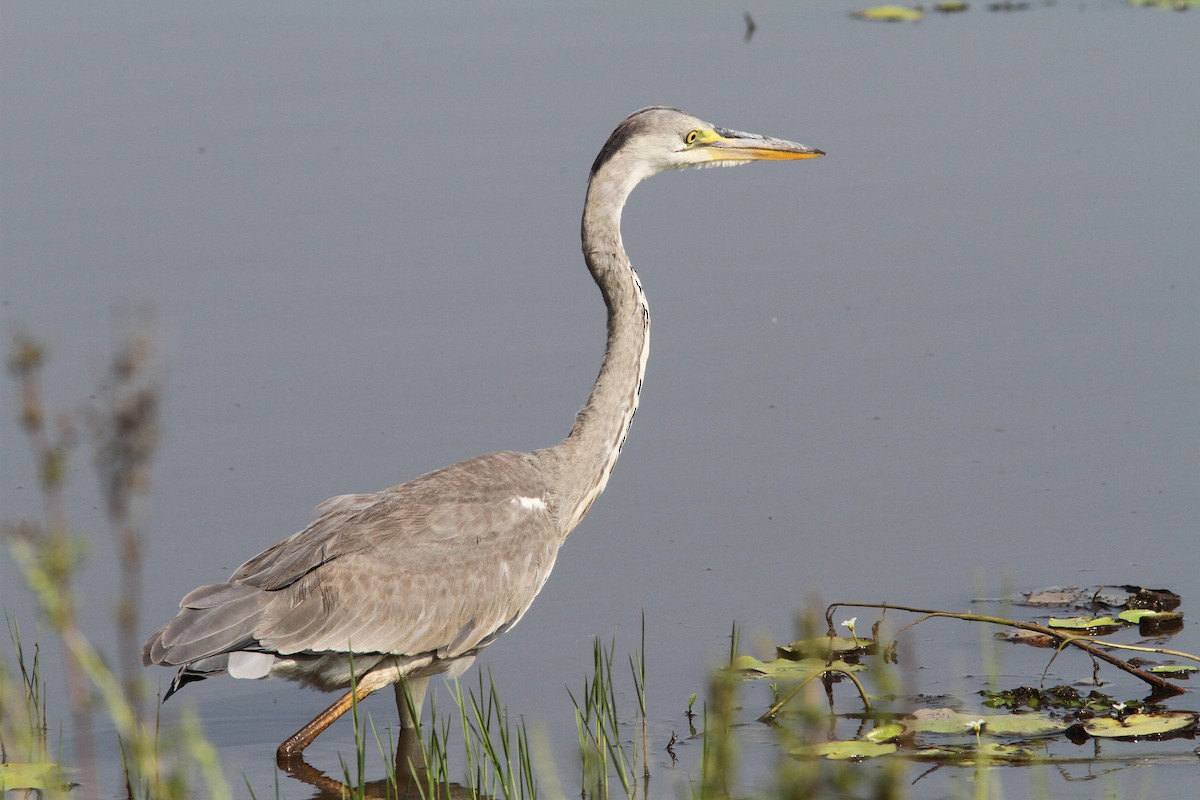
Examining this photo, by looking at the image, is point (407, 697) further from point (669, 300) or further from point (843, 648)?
point (669, 300)

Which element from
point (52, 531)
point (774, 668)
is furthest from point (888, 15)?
point (52, 531)

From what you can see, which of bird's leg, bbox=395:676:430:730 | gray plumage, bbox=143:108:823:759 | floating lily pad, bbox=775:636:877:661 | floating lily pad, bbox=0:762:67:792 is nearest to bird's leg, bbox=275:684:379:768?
gray plumage, bbox=143:108:823:759

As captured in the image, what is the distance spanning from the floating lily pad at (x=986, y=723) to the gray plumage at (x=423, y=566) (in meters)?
1.52

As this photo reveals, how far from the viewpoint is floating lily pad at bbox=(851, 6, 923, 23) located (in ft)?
52.1

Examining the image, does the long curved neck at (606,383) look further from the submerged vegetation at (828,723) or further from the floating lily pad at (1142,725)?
the floating lily pad at (1142,725)

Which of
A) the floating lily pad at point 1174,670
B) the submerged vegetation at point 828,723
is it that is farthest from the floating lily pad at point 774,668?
the floating lily pad at point 1174,670

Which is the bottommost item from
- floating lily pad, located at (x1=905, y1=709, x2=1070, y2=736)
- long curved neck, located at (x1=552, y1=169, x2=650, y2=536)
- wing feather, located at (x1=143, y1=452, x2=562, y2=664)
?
floating lily pad, located at (x1=905, y1=709, x2=1070, y2=736)

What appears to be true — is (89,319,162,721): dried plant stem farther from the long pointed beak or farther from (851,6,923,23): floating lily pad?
(851,6,923,23): floating lily pad

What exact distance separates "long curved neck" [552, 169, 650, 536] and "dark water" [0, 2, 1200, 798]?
1.89 feet

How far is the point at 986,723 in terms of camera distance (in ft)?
15.9

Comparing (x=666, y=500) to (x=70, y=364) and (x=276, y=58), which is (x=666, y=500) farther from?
(x=276, y=58)

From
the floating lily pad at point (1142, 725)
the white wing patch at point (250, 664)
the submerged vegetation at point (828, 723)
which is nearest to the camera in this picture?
the submerged vegetation at point (828, 723)

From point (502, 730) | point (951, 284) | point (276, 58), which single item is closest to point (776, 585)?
point (502, 730)

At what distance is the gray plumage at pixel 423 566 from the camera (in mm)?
5156
